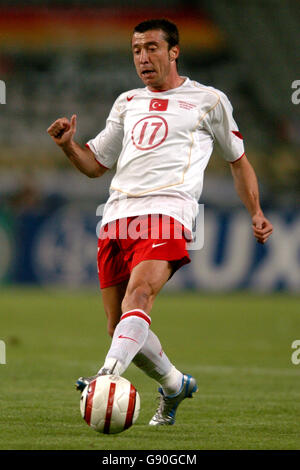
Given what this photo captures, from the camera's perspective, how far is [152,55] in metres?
5.73

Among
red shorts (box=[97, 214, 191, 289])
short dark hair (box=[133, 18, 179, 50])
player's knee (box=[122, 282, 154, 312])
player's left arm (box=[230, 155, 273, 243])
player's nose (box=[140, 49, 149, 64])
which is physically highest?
short dark hair (box=[133, 18, 179, 50])

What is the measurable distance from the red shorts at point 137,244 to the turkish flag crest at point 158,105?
71 cm

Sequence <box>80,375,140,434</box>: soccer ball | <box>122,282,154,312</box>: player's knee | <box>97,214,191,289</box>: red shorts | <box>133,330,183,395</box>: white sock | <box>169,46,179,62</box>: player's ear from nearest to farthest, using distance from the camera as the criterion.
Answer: <box>80,375,140,434</box>: soccer ball, <box>122,282,154,312</box>: player's knee, <box>97,214,191,289</box>: red shorts, <box>133,330,183,395</box>: white sock, <box>169,46,179,62</box>: player's ear

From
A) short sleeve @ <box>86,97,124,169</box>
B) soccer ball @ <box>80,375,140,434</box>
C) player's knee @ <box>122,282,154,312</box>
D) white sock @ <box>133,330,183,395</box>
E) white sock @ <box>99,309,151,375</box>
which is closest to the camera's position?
soccer ball @ <box>80,375,140,434</box>

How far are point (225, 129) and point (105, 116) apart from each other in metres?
19.6

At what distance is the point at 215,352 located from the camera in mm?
10328

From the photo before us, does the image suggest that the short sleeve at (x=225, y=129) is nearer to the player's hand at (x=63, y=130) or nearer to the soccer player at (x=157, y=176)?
the soccer player at (x=157, y=176)

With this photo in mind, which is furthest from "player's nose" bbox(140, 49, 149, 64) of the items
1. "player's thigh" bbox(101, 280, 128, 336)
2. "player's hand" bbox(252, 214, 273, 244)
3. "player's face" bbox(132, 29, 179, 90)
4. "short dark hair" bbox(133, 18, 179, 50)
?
"player's thigh" bbox(101, 280, 128, 336)

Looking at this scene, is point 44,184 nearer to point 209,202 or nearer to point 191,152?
point 209,202

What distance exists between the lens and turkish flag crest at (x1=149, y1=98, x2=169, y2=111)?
230 inches

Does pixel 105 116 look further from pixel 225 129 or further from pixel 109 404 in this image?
pixel 109 404

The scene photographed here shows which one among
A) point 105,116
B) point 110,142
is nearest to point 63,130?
point 110,142

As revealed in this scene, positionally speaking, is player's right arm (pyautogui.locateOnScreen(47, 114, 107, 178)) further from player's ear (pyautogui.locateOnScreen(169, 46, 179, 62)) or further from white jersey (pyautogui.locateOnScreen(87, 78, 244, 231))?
player's ear (pyautogui.locateOnScreen(169, 46, 179, 62))

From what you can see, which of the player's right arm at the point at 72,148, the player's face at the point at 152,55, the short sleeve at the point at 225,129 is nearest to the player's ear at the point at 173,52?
the player's face at the point at 152,55
